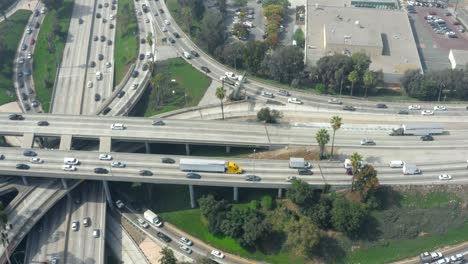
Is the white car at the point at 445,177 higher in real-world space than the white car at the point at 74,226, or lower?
higher

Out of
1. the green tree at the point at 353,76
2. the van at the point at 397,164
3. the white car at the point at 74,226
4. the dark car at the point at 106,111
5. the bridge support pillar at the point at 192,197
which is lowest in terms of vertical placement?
the white car at the point at 74,226

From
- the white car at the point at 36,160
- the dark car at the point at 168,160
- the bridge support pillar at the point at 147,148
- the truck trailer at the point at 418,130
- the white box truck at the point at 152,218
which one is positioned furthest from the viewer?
the bridge support pillar at the point at 147,148

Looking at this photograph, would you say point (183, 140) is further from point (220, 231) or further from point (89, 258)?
point (89, 258)

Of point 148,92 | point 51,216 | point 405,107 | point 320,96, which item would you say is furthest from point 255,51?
point 51,216

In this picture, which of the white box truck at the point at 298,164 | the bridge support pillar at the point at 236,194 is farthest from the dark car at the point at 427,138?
the bridge support pillar at the point at 236,194

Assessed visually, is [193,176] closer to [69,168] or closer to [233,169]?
[233,169]

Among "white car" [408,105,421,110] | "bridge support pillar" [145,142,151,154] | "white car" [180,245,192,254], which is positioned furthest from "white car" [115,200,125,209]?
"white car" [408,105,421,110]

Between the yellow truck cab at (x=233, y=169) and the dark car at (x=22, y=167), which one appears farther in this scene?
the dark car at (x=22, y=167)

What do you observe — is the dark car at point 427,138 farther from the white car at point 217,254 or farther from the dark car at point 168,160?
the dark car at point 168,160
